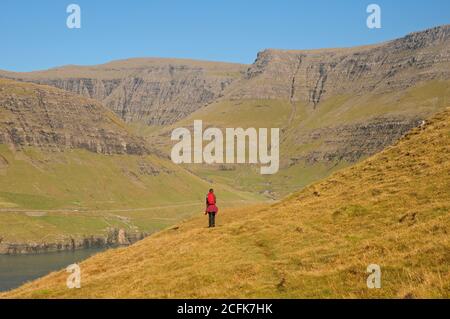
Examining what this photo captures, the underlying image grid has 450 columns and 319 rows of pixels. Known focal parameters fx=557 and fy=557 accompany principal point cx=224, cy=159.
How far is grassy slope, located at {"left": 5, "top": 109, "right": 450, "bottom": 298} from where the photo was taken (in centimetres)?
2352

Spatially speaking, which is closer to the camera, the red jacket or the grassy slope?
the grassy slope

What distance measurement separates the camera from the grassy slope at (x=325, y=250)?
23.5 meters

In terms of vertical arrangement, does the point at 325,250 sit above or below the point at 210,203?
below

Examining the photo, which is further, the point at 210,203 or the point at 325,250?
the point at 210,203

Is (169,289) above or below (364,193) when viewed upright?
below

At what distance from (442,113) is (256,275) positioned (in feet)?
132

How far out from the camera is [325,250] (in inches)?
1185

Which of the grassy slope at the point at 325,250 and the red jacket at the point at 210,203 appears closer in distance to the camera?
the grassy slope at the point at 325,250

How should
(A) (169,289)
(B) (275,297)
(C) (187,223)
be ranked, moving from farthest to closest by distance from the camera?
(C) (187,223) → (A) (169,289) → (B) (275,297)

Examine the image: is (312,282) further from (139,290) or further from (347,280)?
(139,290)
